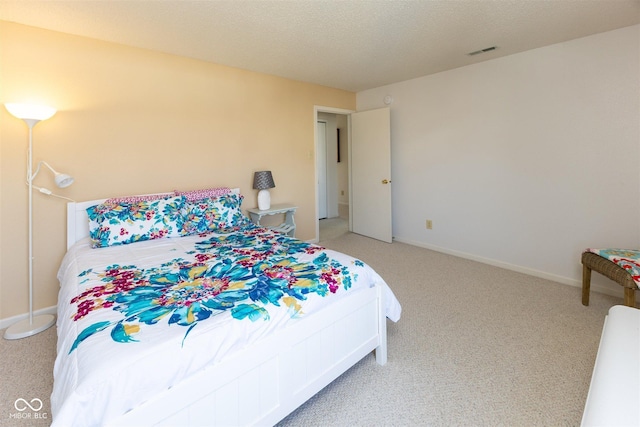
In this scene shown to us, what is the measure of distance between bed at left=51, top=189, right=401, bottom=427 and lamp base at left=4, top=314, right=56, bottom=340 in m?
0.56

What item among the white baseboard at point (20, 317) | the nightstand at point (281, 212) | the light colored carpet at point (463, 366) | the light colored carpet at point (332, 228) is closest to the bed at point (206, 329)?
the light colored carpet at point (463, 366)

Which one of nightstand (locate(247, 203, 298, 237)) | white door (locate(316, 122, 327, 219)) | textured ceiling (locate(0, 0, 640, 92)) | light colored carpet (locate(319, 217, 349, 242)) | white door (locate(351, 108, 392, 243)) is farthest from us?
white door (locate(316, 122, 327, 219))

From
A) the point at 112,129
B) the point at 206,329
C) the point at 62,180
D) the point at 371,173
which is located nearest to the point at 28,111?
the point at 62,180

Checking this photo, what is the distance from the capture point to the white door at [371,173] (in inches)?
170

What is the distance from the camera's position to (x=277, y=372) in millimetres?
1321

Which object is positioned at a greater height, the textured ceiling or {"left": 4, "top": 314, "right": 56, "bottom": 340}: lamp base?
the textured ceiling

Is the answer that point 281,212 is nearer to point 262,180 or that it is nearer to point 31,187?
point 262,180

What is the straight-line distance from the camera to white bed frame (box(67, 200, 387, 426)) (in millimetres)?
1048

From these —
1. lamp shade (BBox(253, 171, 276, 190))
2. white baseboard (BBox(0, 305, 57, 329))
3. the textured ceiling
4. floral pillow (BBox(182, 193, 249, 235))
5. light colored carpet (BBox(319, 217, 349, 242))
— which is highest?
the textured ceiling

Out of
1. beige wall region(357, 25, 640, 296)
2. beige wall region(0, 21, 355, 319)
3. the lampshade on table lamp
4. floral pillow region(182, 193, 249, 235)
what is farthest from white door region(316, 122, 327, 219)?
floral pillow region(182, 193, 249, 235)

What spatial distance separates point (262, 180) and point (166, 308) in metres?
2.43

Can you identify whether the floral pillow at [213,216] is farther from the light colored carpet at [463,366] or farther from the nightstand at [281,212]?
the light colored carpet at [463,366]

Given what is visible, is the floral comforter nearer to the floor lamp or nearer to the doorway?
the floor lamp

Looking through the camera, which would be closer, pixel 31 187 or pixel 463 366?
pixel 463 366
